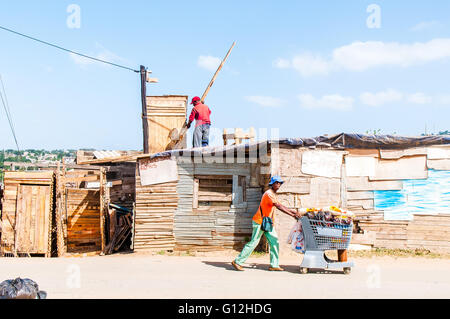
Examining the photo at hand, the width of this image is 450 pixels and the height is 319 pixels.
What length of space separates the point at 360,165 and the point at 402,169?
1.11 m

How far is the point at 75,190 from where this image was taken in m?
14.2

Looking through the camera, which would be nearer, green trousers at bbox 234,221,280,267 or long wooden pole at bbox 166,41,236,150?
green trousers at bbox 234,221,280,267

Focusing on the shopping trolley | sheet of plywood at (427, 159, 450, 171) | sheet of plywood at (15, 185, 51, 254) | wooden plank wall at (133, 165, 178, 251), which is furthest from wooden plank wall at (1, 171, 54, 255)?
sheet of plywood at (427, 159, 450, 171)

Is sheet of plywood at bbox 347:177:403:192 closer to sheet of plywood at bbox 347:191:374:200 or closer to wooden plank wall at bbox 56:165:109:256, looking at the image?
sheet of plywood at bbox 347:191:374:200

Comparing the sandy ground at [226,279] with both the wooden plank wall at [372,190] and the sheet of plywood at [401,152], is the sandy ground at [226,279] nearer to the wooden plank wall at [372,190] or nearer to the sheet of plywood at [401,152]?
the wooden plank wall at [372,190]

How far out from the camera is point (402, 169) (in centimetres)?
1174

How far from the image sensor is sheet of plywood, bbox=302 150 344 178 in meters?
11.7

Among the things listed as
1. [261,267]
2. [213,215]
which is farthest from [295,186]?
[261,267]

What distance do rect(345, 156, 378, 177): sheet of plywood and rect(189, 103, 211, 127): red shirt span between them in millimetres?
4588

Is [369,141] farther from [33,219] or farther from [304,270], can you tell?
[33,219]

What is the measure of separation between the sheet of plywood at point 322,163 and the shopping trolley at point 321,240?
3313mm
